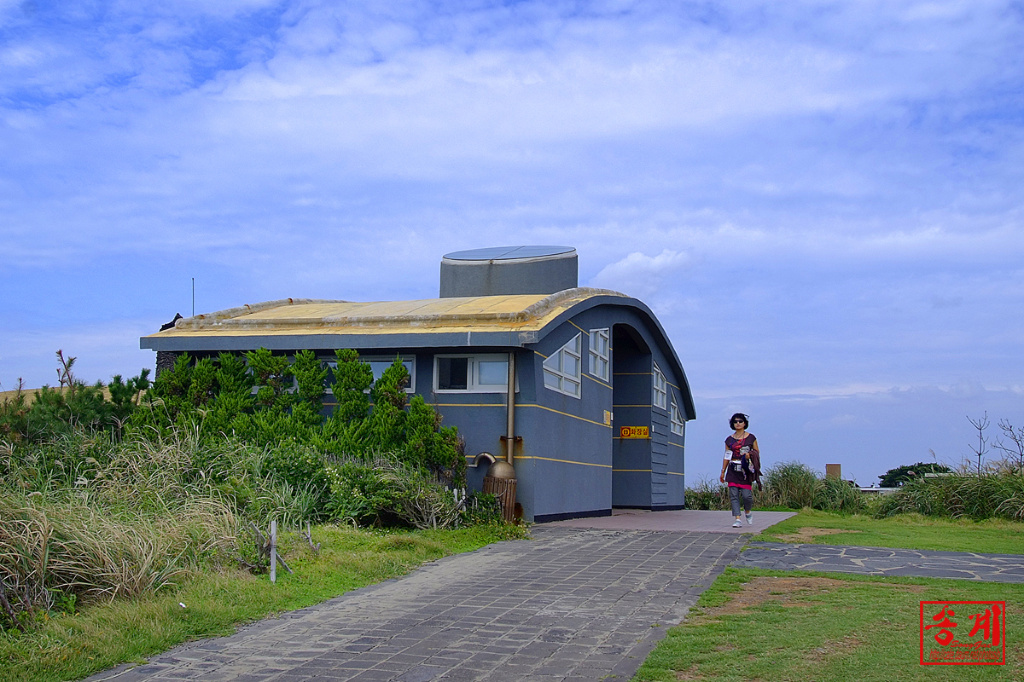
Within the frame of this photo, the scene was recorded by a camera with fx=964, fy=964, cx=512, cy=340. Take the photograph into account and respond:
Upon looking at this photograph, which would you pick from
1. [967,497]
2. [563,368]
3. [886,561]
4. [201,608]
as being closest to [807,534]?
[886,561]

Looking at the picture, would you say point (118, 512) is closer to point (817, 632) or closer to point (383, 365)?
point (817, 632)

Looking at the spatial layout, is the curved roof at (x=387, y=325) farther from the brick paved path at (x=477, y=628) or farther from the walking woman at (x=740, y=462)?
the brick paved path at (x=477, y=628)

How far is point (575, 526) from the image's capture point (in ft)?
49.3

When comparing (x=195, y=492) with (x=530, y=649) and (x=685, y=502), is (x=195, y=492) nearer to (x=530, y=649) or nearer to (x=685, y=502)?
(x=530, y=649)

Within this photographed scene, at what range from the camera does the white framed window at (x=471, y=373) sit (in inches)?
615

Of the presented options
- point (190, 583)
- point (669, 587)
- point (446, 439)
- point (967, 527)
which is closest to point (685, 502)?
point (967, 527)

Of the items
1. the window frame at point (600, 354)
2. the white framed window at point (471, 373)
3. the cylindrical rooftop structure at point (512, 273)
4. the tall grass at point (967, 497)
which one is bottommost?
the tall grass at point (967, 497)

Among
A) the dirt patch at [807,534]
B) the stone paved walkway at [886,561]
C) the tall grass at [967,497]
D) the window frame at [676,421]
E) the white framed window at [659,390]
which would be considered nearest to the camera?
the stone paved walkway at [886,561]

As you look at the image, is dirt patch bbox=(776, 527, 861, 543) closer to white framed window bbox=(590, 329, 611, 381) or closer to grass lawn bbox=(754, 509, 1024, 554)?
grass lawn bbox=(754, 509, 1024, 554)

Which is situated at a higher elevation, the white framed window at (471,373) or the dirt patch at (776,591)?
the white framed window at (471,373)

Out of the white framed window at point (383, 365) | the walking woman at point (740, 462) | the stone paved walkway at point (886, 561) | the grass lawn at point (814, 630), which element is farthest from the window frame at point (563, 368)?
the grass lawn at point (814, 630)

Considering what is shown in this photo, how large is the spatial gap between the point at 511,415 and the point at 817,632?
8.96 metres

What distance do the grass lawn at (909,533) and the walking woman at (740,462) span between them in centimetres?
69

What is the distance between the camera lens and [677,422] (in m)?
28.1
